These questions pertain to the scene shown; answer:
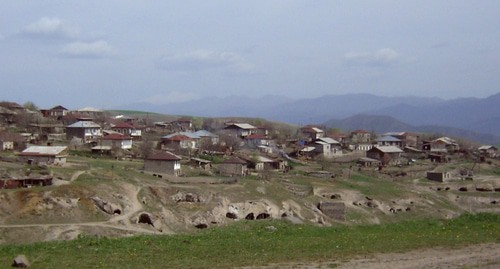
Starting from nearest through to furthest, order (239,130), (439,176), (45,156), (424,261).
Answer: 1. (424,261)
2. (45,156)
3. (439,176)
4. (239,130)

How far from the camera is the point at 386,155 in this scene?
103 m

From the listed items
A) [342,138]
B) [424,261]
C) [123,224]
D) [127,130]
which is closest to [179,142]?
[127,130]

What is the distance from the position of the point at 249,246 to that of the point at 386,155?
81.4m

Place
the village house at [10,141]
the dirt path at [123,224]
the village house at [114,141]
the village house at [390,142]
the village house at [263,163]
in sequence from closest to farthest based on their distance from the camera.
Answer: the dirt path at [123,224]
the village house at [10,141]
the village house at [263,163]
the village house at [114,141]
the village house at [390,142]

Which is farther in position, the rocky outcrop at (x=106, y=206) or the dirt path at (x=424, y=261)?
the rocky outcrop at (x=106, y=206)

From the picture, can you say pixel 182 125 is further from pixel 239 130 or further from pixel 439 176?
pixel 439 176

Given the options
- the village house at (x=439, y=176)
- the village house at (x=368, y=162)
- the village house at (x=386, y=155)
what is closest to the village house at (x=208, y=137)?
the village house at (x=368, y=162)

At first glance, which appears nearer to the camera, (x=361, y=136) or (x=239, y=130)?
(x=239, y=130)

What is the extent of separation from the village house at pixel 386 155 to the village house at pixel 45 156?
54923mm

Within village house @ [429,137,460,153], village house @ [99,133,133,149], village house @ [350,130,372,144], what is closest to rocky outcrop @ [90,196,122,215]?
village house @ [99,133,133,149]

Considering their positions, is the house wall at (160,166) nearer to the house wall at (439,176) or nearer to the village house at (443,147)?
the house wall at (439,176)

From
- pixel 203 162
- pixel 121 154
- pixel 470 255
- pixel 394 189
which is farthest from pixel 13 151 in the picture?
pixel 470 255

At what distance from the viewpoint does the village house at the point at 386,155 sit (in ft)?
337

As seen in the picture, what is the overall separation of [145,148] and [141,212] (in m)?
37.4
